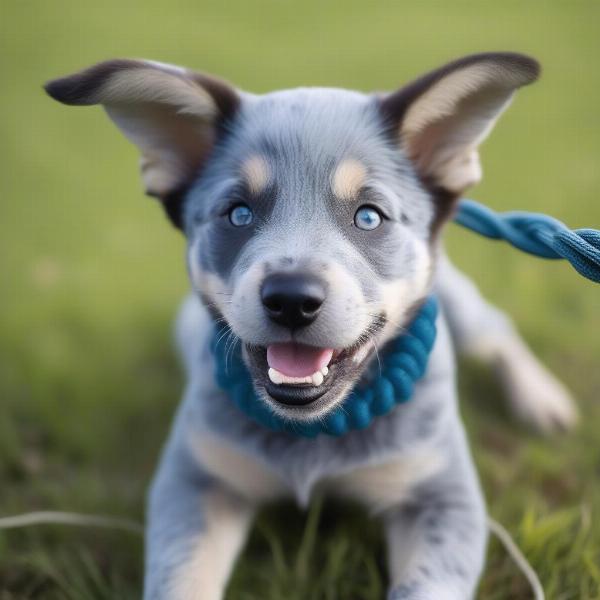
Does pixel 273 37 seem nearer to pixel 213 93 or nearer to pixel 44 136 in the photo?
pixel 44 136

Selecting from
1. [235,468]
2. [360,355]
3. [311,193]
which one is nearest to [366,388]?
[360,355]

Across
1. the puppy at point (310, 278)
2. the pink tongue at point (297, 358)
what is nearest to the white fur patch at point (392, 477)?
the puppy at point (310, 278)

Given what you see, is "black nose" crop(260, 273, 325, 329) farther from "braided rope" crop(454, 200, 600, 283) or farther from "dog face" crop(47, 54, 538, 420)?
"braided rope" crop(454, 200, 600, 283)

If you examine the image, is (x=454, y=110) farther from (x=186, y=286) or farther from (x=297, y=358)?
(x=186, y=286)

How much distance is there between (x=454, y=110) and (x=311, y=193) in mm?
564

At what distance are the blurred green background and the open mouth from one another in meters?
0.77

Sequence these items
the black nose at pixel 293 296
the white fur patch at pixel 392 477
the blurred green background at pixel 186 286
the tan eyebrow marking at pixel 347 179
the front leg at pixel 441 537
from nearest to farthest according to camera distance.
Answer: the black nose at pixel 293 296 < the tan eyebrow marking at pixel 347 179 < the front leg at pixel 441 537 < the white fur patch at pixel 392 477 < the blurred green background at pixel 186 286

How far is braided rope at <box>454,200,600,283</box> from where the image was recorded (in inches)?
90.4

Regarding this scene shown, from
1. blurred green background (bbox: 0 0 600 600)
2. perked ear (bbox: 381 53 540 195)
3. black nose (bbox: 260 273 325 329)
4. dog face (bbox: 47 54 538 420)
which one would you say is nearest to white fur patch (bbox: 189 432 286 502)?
blurred green background (bbox: 0 0 600 600)

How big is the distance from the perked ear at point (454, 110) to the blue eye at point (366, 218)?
300 millimetres

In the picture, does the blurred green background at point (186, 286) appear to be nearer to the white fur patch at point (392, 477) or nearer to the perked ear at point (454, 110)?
the white fur patch at point (392, 477)

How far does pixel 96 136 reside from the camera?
21.2 feet

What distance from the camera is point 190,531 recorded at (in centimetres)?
256

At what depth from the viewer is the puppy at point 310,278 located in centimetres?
222
